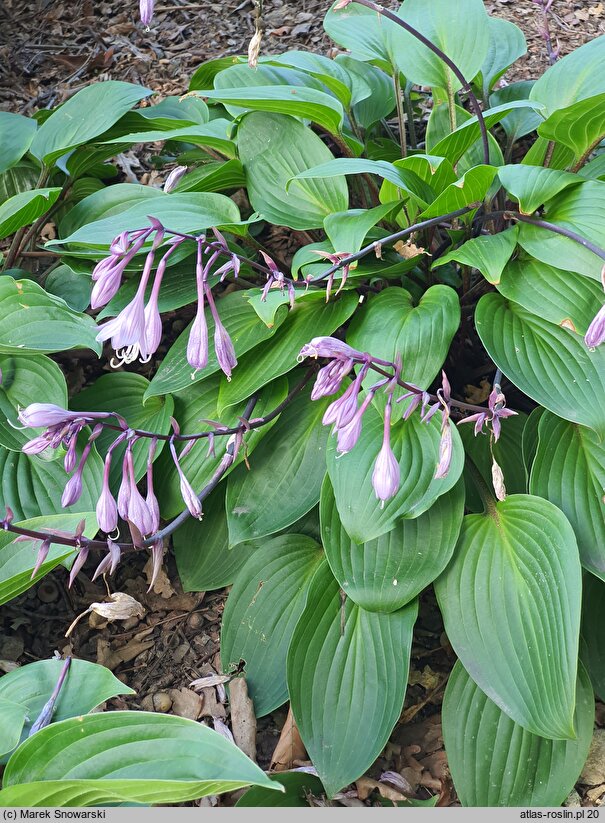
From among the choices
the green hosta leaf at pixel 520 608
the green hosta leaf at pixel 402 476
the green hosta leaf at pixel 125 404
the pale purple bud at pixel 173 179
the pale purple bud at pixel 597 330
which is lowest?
the green hosta leaf at pixel 520 608

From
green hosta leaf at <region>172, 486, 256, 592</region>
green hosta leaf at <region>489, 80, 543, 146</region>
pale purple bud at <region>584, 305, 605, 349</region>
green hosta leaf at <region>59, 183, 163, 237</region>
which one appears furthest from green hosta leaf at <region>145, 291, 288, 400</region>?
green hosta leaf at <region>489, 80, 543, 146</region>

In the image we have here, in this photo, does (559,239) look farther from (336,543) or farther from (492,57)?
(492,57)

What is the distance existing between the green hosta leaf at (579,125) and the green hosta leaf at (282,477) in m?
1.08

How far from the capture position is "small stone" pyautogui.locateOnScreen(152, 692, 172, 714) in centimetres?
222

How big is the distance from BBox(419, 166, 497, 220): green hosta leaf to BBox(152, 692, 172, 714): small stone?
1701mm

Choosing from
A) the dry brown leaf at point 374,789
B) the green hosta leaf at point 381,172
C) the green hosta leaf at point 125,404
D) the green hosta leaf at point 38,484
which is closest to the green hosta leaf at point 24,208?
the green hosta leaf at point 125,404

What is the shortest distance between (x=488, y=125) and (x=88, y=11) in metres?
2.69

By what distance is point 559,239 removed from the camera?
6.92 ft

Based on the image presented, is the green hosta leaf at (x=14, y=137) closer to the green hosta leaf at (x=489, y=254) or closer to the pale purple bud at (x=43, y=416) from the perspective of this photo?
the pale purple bud at (x=43, y=416)

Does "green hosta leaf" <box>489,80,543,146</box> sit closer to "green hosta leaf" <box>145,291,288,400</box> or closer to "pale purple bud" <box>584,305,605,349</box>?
"green hosta leaf" <box>145,291,288,400</box>

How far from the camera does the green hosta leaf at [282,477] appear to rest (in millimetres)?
2172

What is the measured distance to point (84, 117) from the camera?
2.76m

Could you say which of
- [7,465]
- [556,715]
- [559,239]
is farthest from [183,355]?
[556,715]

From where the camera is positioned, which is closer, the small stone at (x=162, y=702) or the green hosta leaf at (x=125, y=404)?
the small stone at (x=162, y=702)
